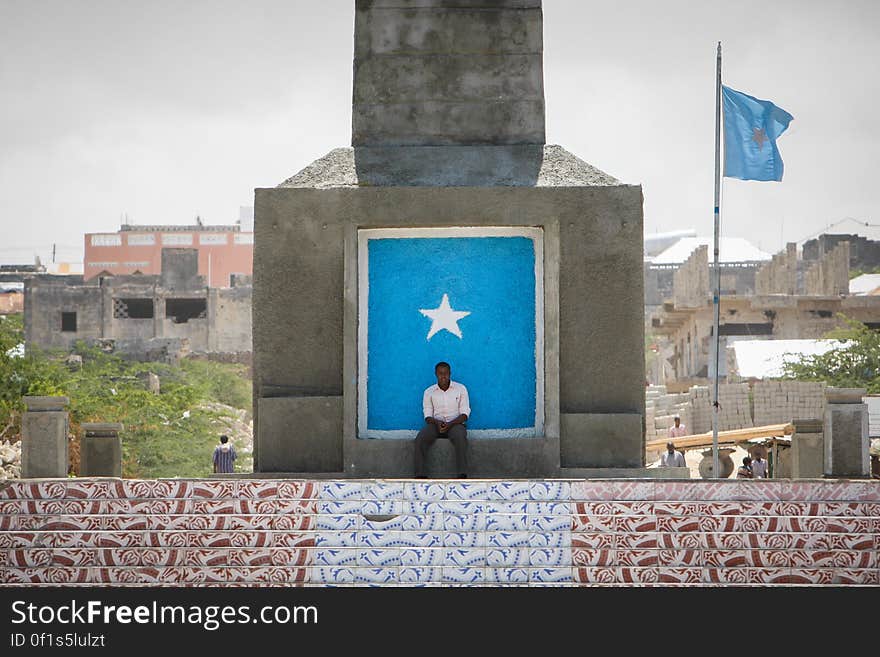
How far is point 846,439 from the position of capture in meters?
11.9

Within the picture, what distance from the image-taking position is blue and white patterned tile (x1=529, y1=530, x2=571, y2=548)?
31.1 ft

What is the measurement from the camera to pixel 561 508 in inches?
384

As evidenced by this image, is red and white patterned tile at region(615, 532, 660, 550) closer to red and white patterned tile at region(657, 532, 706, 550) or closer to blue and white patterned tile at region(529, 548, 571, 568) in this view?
red and white patterned tile at region(657, 532, 706, 550)

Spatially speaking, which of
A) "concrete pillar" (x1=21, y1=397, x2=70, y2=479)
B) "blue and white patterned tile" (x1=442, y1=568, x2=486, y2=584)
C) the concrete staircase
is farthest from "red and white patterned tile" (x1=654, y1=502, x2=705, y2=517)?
"concrete pillar" (x1=21, y1=397, x2=70, y2=479)

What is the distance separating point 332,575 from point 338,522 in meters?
0.55

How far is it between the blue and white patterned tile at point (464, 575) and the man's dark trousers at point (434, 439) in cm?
252

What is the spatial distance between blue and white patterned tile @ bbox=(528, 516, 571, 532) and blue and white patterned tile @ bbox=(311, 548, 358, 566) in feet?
4.43

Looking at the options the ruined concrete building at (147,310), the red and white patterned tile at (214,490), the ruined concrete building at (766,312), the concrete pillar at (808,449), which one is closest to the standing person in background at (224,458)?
the concrete pillar at (808,449)

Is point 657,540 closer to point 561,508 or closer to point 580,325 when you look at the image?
point 561,508

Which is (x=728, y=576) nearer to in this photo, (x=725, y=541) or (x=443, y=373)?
(x=725, y=541)

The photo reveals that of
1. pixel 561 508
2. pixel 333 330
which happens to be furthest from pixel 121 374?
pixel 561 508

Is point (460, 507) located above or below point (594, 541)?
above

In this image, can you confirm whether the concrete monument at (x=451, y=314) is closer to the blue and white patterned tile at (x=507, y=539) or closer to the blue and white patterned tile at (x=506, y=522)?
the blue and white patterned tile at (x=506, y=522)

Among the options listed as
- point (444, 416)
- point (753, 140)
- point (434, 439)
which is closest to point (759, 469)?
point (753, 140)
